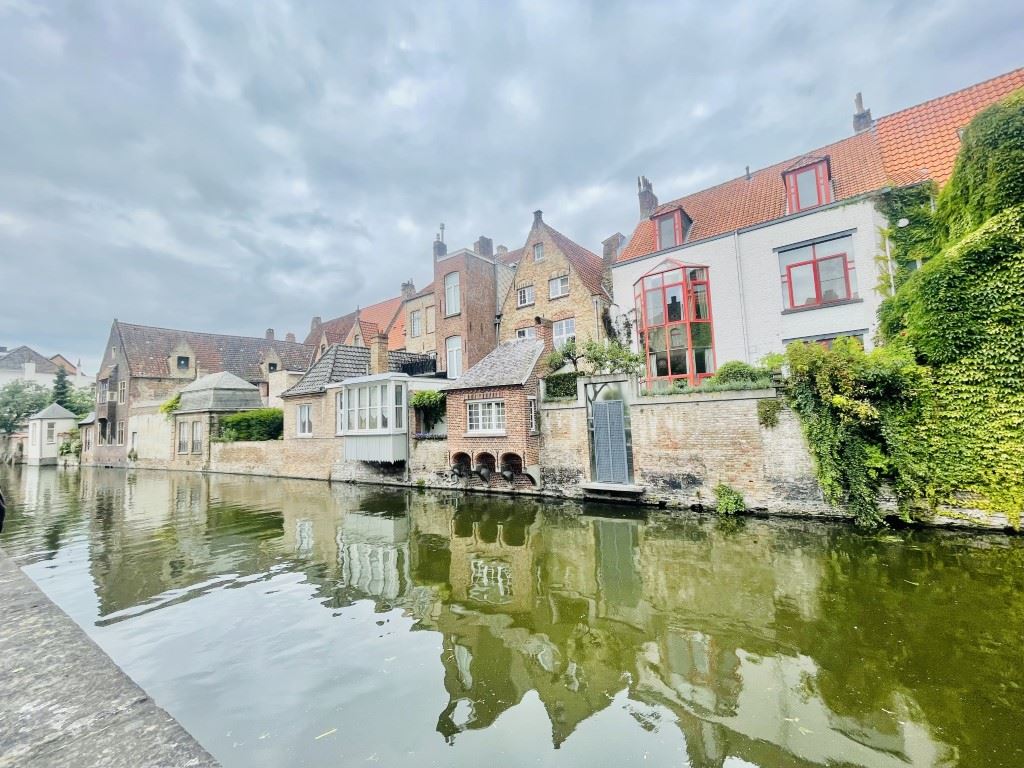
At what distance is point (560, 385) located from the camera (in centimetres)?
1565

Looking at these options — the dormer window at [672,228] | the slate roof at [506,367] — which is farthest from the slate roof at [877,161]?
the slate roof at [506,367]

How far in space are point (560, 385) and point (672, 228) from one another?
9.27 meters

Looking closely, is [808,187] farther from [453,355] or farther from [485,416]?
[453,355]

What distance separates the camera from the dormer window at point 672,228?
19188mm

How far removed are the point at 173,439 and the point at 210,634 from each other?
29.6 m

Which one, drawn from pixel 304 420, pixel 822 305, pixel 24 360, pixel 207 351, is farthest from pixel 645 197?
pixel 24 360

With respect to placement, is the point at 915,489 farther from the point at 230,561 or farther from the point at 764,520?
the point at 230,561

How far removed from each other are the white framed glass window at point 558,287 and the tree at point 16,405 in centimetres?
5263

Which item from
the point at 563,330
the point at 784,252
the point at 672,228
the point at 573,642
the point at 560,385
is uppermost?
the point at 672,228

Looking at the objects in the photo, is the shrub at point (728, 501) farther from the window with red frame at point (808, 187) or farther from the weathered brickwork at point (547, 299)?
the window with red frame at point (808, 187)

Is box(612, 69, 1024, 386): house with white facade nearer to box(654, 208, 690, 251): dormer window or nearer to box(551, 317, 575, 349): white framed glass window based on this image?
box(654, 208, 690, 251): dormer window

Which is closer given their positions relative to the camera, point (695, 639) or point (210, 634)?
point (695, 639)

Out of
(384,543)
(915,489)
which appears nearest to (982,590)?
(915,489)

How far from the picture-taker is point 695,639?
543 centimetres
